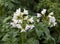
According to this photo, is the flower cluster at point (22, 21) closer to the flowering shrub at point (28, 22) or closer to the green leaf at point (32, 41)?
the flowering shrub at point (28, 22)

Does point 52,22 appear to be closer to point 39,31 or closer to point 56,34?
point 39,31

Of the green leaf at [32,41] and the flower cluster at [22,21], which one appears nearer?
the flower cluster at [22,21]

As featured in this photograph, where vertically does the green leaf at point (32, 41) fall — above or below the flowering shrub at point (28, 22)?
below

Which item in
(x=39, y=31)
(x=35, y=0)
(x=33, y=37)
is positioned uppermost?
(x=39, y=31)

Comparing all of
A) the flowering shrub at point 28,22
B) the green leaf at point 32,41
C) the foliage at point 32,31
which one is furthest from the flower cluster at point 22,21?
the green leaf at point 32,41

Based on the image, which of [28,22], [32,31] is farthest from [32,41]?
[28,22]

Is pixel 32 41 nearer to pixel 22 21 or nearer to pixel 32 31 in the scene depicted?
pixel 32 31

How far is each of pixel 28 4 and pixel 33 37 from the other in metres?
0.98

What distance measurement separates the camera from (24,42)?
104 inches

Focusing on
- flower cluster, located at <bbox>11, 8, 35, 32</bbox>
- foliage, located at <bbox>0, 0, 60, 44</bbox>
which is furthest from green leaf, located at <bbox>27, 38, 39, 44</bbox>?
flower cluster, located at <bbox>11, 8, 35, 32</bbox>

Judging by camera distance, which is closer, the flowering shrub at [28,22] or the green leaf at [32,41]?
the flowering shrub at [28,22]

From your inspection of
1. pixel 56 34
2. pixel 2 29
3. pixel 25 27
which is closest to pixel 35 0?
pixel 56 34

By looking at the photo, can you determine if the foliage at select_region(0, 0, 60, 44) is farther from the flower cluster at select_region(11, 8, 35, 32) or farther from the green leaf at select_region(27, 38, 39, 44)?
the flower cluster at select_region(11, 8, 35, 32)

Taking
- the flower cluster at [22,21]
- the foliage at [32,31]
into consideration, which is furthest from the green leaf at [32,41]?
the flower cluster at [22,21]
